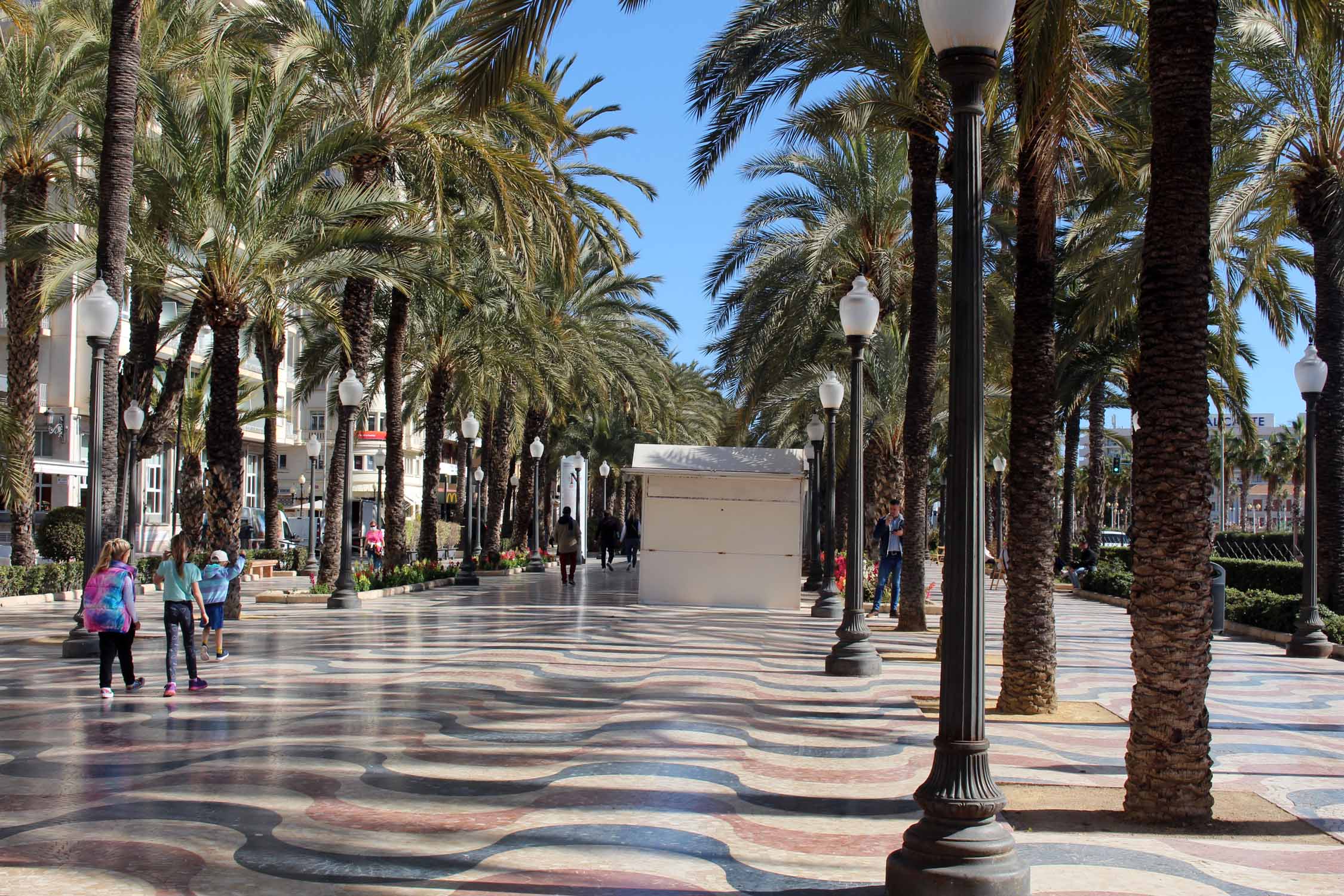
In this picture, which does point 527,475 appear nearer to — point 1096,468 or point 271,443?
point 271,443

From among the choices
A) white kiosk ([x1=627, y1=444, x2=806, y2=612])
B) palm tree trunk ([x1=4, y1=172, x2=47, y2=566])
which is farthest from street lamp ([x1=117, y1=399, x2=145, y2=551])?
white kiosk ([x1=627, y1=444, x2=806, y2=612])

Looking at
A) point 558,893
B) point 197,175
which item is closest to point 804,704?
point 558,893

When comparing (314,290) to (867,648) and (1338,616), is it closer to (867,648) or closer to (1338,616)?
(867,648)

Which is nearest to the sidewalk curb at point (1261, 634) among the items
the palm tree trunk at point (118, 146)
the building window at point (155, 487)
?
the palm tree trunk at point (118, 146)

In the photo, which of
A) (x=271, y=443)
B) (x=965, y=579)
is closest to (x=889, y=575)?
(x=965, y=579)

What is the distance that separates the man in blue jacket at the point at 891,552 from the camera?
18781 mm

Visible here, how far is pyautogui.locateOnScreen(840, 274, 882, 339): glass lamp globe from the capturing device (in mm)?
11992

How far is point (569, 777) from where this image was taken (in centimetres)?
741

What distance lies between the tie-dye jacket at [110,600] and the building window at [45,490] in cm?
3792

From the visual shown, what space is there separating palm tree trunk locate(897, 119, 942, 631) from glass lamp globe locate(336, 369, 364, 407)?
921 cm

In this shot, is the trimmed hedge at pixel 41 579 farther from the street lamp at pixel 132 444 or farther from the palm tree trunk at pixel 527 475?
the palm tree trunk at pixel 527 475

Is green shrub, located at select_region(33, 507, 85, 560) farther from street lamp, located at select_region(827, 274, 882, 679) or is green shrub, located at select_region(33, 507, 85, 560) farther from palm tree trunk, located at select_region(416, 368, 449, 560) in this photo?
street lamp, located at select_region(827, 274, 882, 679)

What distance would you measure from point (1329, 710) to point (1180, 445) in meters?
5.96

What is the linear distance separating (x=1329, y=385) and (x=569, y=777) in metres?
15.0
